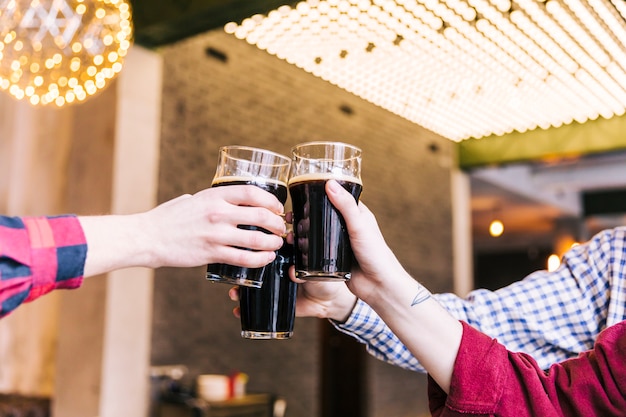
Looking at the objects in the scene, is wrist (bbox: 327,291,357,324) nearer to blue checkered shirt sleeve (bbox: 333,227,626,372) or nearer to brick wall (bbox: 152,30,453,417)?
blue checkered shirt sleeve (bbox: 333,227,626,372)

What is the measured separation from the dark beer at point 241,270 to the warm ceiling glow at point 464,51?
3.38 meters

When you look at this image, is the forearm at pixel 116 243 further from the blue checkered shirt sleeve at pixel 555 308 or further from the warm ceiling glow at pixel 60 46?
the warm ceiling glow at pixel 60 46

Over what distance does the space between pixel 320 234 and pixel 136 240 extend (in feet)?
1.04

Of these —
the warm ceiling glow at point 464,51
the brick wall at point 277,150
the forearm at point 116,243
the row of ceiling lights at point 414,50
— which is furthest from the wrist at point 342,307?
the brick wall at point 277,150

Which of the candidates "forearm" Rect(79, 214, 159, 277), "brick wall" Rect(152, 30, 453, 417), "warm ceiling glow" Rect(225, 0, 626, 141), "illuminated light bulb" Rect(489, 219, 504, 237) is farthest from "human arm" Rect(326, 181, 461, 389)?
"illuminated light bulb" Rect(489, 219, 504, 237)

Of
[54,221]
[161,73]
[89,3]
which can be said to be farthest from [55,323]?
[54,221]

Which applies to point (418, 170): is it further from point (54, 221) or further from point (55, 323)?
point (54, 221)

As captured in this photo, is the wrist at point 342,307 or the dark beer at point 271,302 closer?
the dark beer at point 271,302

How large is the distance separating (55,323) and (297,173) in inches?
155

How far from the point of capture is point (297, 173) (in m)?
1.09

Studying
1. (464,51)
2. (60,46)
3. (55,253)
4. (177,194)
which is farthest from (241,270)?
(464,51)

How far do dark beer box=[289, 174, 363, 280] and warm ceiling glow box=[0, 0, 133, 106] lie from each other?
167 centimetres

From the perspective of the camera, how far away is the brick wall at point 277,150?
16.1ft

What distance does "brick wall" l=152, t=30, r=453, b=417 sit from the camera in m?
4.91
